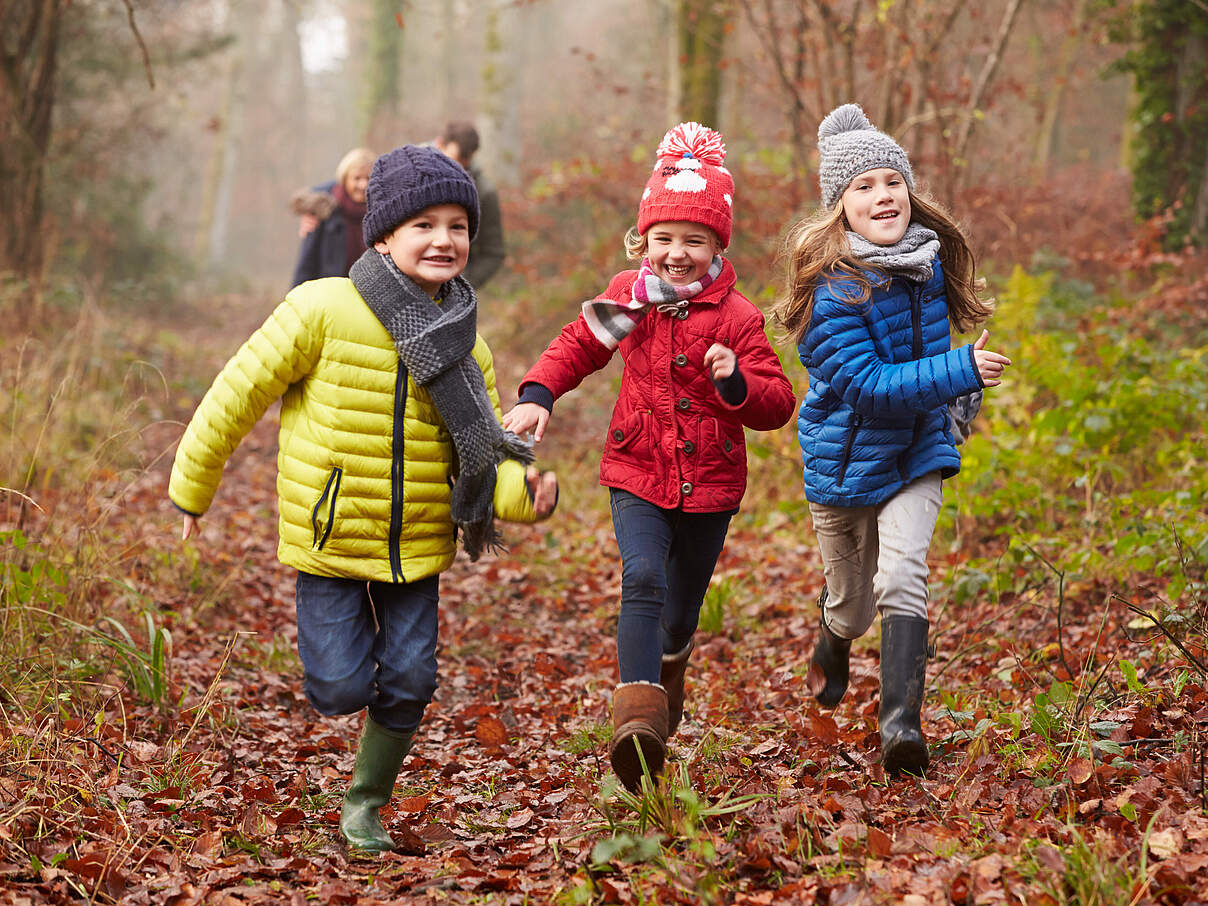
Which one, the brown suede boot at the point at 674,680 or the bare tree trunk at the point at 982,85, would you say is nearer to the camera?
the brown suede boot at the point at 674,680

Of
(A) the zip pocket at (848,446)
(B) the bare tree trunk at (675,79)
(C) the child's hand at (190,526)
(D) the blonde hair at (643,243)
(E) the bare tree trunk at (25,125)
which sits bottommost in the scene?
(C) the child's hand at (190,526)

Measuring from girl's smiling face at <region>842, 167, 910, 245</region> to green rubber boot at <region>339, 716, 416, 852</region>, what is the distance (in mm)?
2355

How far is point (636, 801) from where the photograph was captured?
323 centimetres

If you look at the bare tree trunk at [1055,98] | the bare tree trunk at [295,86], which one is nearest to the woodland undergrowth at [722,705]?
the bare tree trunk at [1055,98]

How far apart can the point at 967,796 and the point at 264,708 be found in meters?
3.07

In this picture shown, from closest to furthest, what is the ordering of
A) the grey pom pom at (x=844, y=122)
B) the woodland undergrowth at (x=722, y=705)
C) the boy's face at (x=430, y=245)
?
the woodland undergrowth at (x=722, y=705) < the boy's face at (x=430, y=245) < the grey pom pom at (x=844, y=122)

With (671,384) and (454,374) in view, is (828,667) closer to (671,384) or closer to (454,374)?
(671,384)

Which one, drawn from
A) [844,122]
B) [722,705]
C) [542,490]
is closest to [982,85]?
[844,122]

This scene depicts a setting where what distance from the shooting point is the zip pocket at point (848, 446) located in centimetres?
390

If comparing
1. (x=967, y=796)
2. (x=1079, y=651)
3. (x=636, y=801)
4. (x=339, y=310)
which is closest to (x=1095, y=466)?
(x=1079, y=651)

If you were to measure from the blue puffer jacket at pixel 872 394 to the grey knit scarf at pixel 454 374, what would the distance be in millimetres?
1105

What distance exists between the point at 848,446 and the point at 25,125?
33.9ft

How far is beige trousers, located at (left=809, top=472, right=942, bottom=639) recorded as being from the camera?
377 centimetres

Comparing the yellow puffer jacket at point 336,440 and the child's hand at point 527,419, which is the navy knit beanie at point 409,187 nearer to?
the yellow puffer jacket at point 336,440
